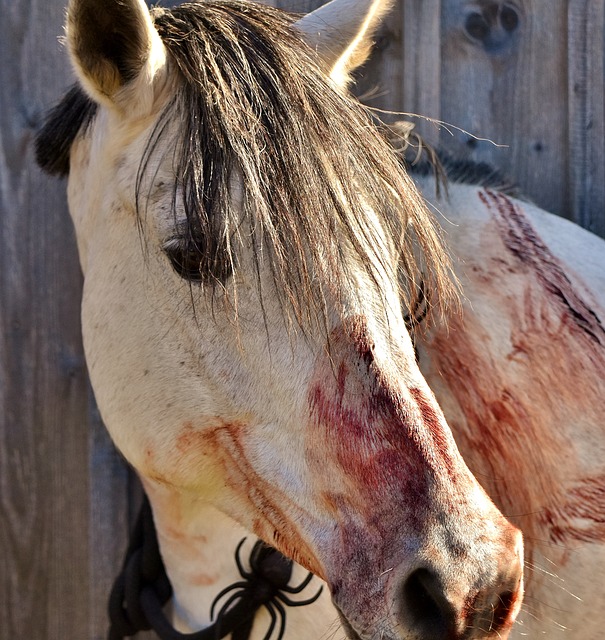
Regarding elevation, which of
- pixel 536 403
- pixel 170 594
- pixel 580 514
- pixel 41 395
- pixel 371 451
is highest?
pixel 371 451

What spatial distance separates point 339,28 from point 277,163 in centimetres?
51

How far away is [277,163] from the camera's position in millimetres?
1095

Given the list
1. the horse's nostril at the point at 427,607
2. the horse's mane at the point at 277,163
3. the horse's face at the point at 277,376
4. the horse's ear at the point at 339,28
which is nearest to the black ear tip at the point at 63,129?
the horse's face at the point at 277,376

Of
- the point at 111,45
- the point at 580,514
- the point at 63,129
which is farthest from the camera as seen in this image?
the point at 63,129

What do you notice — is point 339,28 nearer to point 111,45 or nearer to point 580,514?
point 111,45

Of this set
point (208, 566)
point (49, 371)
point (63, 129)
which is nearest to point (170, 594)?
point (208, 566)

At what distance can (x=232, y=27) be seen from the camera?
49.0 inches

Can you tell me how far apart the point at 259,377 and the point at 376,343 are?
18 cm

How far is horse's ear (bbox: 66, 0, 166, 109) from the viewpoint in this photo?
1136 millimetres

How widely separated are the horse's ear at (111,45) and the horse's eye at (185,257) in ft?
0.92

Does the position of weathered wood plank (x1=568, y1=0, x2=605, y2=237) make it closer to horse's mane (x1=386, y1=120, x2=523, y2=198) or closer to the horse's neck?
horse's mane (x1=386, y1=120, x2=523, y2=198)

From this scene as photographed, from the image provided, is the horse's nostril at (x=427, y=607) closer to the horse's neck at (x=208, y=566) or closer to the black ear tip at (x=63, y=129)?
the horse's neck at (x=208, y=566)

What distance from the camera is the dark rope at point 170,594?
1384 mm

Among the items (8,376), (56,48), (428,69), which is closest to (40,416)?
(8,376)
